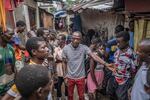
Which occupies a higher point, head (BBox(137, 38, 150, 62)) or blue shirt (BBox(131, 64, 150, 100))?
head (BBox(137, 38, 150, 62))

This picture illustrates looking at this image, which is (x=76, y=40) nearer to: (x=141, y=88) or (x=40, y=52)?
(x=40, y=52)

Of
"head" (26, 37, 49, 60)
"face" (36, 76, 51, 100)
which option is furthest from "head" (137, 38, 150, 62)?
"face" (36, 76, 51, 100)

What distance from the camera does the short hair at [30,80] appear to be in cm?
246

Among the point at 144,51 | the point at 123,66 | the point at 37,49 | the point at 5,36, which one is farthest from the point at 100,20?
→ the point at 37,49

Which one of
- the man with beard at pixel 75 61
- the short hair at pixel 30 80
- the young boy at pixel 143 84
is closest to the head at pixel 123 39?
the man with beard at pixel 75 61

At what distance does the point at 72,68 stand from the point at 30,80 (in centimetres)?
476

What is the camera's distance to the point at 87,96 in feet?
28.3

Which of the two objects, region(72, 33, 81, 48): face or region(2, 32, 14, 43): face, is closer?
region(2, 32, 14, 43): face

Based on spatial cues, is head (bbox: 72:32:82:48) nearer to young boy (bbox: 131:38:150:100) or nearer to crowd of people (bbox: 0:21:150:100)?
crowd of people (bbox: 0:21:150:100)

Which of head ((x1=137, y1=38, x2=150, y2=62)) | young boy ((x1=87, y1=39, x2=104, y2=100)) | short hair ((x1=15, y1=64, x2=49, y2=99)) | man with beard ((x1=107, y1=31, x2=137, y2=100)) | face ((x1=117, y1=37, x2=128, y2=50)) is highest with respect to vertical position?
short hair ((x1=15, y1=64, x2=49, y2=99))

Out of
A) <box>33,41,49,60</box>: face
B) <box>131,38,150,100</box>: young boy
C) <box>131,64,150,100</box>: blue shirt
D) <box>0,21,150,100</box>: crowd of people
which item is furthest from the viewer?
<box>33,41,49,60</box>: face

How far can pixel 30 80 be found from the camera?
8.12 ft

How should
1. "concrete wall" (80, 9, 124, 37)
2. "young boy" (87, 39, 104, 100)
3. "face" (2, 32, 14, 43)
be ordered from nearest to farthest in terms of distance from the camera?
"face" (2, 32, 14, 43) → "young boy" (87, 39, 104, 100) → "concrete wall" (80, 9, 124, 37)

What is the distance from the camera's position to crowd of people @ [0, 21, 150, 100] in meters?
2.58
